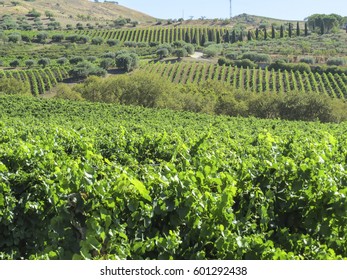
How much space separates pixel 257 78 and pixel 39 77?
38657mm

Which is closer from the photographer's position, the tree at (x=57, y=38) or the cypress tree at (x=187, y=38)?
the tree at (x=57, y=38)

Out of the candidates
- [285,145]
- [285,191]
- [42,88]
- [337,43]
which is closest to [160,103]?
[42,88]

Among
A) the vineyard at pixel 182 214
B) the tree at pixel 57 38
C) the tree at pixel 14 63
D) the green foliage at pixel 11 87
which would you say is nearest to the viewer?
the vineyard at pixel 182 214

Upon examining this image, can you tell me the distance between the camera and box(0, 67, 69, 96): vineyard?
70.1 metres

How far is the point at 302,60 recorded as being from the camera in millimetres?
87812

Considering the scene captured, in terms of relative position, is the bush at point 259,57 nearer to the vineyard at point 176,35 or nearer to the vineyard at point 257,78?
the vineyard at point 257,78

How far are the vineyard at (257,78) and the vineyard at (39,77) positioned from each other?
1752 cm

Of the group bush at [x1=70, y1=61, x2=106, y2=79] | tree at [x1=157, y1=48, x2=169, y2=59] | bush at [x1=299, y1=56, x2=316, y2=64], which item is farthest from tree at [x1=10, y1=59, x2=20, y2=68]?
bush at [x1=299, y1=56, x2=316, y2=64]

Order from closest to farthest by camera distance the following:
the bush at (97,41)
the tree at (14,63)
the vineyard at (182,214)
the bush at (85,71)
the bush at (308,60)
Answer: the vineyard at (182,214) < the bush at (85,71) < the tree at (14,63) < the bush at (308,60) < the bush at (97,41)

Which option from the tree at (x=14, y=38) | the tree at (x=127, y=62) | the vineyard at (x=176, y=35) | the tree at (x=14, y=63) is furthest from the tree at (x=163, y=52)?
the tree at (x=14, y=38)

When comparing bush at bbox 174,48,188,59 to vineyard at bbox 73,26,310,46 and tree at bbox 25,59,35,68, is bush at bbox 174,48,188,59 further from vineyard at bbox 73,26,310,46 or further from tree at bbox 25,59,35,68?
tree at bbox 25,59,35,68

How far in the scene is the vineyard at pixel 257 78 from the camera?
67.7m

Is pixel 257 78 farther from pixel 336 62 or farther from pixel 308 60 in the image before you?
pixel 336 62
